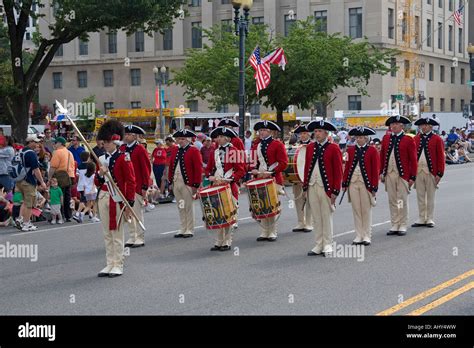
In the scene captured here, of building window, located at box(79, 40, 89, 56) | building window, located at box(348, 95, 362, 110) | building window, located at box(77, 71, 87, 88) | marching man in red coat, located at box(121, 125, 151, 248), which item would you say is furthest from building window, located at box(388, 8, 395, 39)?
marching man in red coat, located at box(121, 125, 151, 248)

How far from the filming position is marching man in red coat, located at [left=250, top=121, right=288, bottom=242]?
46.6 ft

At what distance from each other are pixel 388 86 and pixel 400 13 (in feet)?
20.1

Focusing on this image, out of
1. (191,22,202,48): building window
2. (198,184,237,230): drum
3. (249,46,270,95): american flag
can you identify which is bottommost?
(198,184,237,230): drum

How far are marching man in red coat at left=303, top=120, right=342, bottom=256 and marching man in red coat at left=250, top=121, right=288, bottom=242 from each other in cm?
170

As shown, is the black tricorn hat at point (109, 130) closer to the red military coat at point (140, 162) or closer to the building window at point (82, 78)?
the red military coat at point (140, 162)

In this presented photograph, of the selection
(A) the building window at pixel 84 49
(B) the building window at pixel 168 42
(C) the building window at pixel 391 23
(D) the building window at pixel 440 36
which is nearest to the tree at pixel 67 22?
(C) the building window at pixel 391 23

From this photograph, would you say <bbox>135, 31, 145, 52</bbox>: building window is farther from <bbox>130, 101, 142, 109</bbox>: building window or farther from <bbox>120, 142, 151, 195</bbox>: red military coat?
<bbox>120, 142, 151, 195</bbox>: red military coat

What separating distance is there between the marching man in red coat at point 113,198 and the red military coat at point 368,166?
394cm

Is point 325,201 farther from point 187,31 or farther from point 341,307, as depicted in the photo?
point 187,31

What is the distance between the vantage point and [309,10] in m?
69.2

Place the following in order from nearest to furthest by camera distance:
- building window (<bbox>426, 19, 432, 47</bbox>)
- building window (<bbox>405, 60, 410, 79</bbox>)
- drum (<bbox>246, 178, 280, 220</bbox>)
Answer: drum (<bbox>246, 178, 280, 220</bbox>) < building window (<bbox>405, 60, 410, 79</bbox>) < building window (<bbox>426, 19, 432, 47</bbox>)

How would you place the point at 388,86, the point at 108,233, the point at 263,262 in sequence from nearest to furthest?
the point at 108,233 < the point at 263,262 < the point at 388,86

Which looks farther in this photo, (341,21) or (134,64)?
(134,64)
